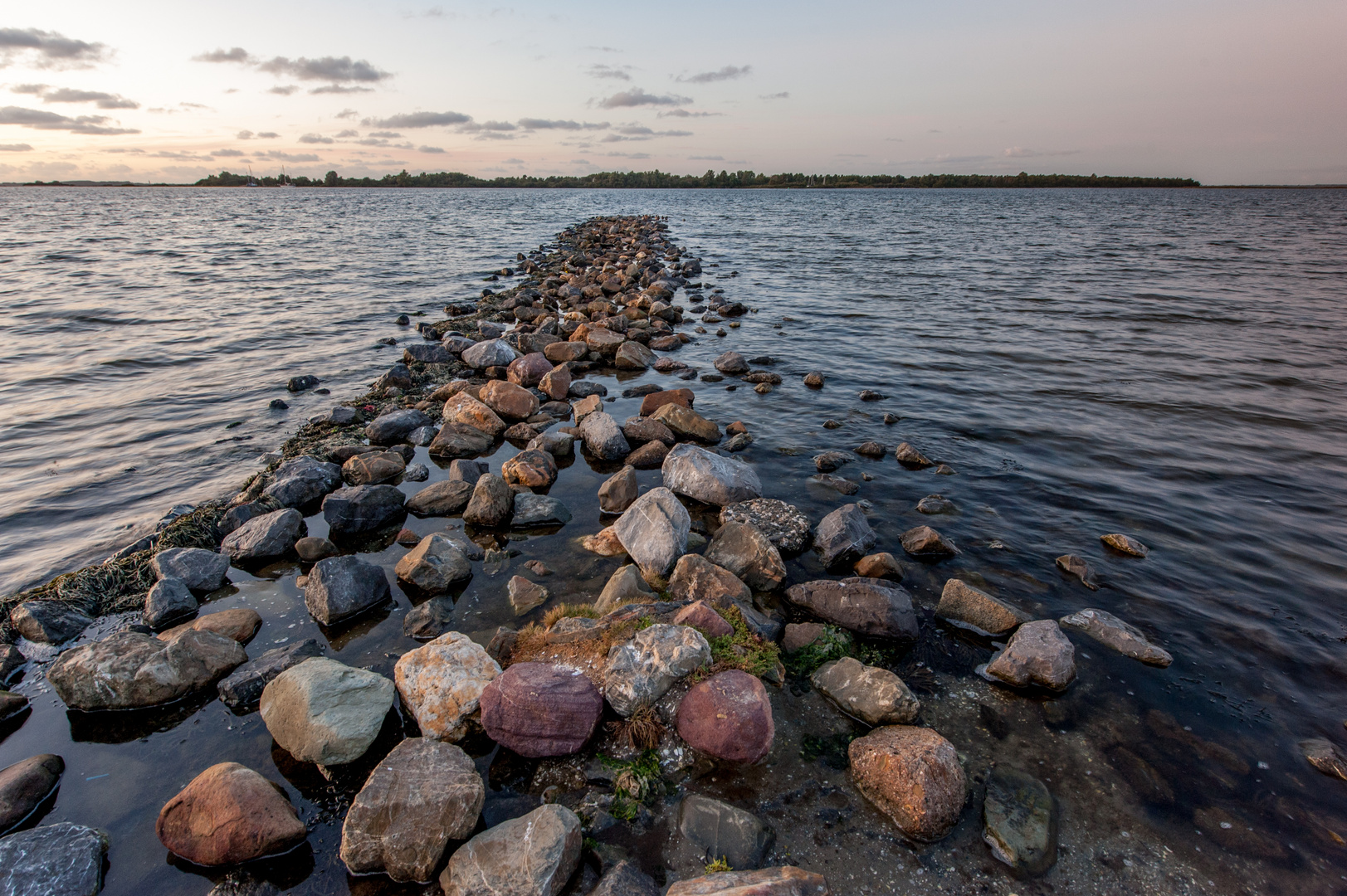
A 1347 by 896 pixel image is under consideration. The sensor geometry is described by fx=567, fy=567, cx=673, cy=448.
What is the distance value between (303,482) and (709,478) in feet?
18.3

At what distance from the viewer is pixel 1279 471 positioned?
9180 mm

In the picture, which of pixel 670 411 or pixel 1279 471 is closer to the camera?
pixel 1279 471

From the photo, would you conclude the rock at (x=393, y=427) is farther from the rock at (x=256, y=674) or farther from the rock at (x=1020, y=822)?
the rock at (x=1020, y=822)

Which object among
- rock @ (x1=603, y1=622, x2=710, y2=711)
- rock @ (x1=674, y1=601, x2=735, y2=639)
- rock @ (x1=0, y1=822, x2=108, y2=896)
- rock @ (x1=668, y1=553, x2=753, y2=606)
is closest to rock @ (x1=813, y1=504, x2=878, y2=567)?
rock @ (x1=668, y1=553, x2=753, y2=606)

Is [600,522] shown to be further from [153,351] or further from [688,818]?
[153,351]

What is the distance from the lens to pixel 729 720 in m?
4.22

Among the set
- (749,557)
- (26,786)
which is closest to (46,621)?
(26,786)

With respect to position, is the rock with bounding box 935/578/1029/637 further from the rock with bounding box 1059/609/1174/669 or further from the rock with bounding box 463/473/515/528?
the rock with bounding box 463/473/515/528

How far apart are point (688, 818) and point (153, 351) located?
19064mm

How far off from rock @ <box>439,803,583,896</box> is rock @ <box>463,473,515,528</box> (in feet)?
13.8

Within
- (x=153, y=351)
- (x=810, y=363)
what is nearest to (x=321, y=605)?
(x=810, y=363)

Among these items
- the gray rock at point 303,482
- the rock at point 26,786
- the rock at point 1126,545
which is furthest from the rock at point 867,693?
the gray rock at point 303,482

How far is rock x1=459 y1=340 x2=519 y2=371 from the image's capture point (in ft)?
43.8

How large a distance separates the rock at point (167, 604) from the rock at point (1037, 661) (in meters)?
7.92
